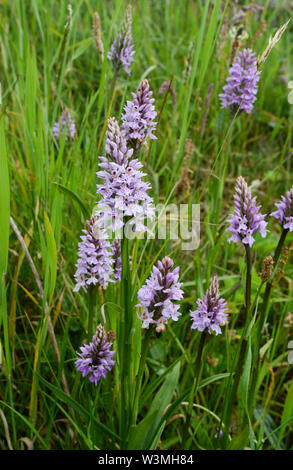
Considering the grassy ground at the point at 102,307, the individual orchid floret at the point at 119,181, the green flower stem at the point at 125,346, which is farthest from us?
the grassy ground at the point at 102,307

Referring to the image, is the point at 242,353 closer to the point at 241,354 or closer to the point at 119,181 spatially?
the point at 241,354

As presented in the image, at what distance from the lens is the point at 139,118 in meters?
1.21

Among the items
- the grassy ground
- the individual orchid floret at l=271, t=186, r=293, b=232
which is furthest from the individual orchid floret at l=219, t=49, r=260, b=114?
the individual orchid floret at l=271, t=186, r=293, b=232

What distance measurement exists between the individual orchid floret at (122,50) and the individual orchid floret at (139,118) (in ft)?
2.90

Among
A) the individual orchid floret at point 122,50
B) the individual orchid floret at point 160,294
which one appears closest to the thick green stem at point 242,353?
the individual orchid floret at point 160,294

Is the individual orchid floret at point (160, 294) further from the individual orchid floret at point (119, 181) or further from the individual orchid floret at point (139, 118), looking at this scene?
the individual orchid floret at point (139, 118)

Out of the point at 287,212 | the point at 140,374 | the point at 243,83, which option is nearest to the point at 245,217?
the point at 287,212

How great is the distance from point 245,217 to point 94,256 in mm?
456

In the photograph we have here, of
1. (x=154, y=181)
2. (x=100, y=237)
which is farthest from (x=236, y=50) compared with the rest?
(x=100, y=237)

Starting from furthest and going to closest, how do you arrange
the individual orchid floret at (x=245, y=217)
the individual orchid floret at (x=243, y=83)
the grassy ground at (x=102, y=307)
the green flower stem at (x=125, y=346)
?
the individual orchid floret at (x=243, y=83)
the grassy ground at (x=102, y=307)
the individual orchid floret at (x=245, y=217)
the green flower stem at (x=125, y=346)

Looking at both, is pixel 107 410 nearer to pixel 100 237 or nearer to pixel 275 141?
pixel 100 237

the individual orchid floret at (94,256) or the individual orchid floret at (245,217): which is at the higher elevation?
the individual orchid floret at (245,217)

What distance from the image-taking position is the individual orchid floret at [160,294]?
3.75ft

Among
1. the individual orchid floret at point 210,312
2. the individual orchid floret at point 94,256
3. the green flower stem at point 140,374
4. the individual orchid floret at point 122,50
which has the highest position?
the individual orchid floret at point 122,50
